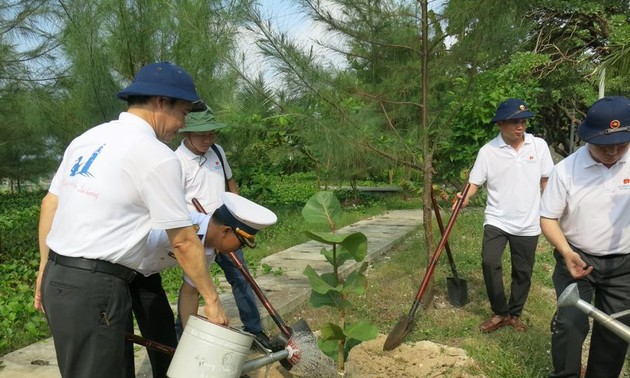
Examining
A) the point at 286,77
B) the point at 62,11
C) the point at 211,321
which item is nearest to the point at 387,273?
the point at 286,77

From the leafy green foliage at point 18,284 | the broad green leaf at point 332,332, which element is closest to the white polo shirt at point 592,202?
the broad green leaf at point 332,332

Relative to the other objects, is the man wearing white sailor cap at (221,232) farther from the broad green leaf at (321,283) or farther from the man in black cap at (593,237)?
the man in black cap at (593,237)

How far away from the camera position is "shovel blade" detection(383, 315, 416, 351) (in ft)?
11.6

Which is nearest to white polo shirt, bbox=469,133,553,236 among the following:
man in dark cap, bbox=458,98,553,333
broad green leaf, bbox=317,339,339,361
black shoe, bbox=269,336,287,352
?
man in dark cap, bbox=458,98,553,333

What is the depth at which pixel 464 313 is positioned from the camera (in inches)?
171

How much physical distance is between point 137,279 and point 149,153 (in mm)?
889

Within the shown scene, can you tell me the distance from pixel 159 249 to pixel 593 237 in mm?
1951

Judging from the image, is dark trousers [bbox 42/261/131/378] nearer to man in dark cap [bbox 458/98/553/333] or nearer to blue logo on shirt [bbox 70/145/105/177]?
blue logo on shirt [bbox 70/145/105/177]

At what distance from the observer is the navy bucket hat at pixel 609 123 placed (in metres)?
2.41

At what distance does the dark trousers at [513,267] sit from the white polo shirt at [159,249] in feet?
7.76

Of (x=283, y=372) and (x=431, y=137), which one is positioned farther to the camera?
(x=431, y=137)

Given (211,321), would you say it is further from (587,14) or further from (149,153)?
(587,14)

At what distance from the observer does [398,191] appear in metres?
15.9

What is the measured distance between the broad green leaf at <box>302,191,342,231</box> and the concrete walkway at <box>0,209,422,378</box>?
129cm
